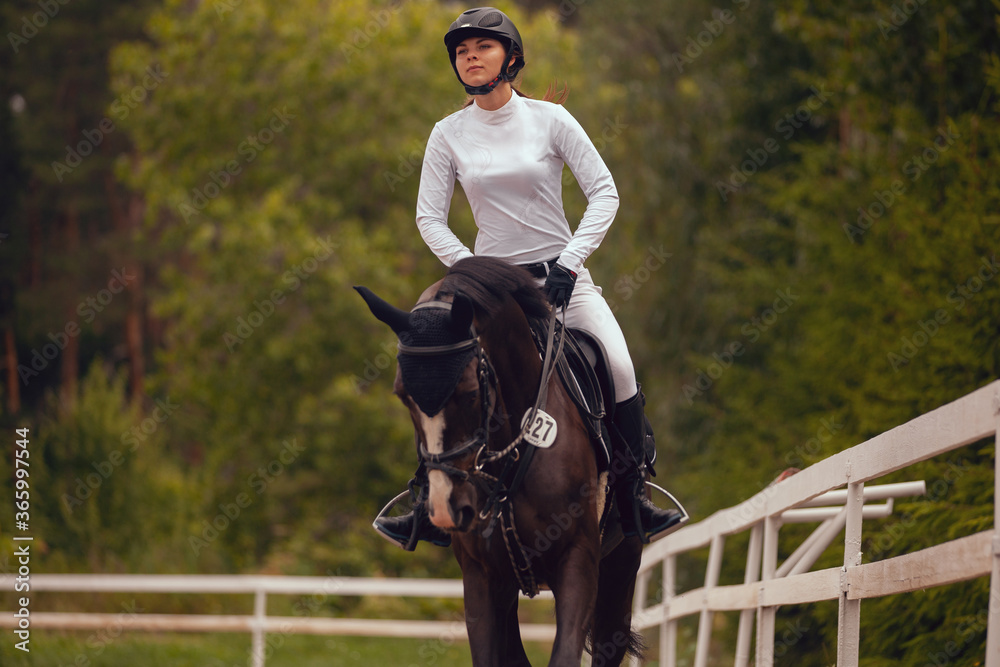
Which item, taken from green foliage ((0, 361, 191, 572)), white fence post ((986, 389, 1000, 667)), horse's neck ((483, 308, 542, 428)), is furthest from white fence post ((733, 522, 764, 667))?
green foliage ((0, 361, 191, 572))

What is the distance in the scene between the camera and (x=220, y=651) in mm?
14133

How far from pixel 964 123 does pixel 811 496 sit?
5.24 metres

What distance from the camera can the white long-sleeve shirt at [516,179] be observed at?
4371 mm

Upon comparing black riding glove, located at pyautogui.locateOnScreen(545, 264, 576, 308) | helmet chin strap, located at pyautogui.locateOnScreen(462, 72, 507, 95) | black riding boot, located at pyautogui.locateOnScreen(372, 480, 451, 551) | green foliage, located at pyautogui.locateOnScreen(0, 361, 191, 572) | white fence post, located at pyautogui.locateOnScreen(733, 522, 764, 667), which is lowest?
green foliage, located at pyautogui.locateOnScreen(0, 361, 191, 572)

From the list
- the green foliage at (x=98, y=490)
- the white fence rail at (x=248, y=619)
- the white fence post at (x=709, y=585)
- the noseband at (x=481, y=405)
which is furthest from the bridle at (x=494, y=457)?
the green foliage at (x=98, y=490)

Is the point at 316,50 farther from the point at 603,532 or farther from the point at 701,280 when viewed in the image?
the point at 603,532

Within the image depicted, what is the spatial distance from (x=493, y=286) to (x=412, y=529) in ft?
3.71

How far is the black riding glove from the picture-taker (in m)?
4.19

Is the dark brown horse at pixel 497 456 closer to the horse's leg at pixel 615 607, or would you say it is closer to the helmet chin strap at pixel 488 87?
the horse's leg at pixel 615 607

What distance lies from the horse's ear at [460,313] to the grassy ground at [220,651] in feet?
31.9

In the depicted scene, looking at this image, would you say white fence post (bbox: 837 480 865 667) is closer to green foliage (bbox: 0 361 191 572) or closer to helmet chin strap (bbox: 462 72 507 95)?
helmet chin strap (bbox: 462 72 507 95)

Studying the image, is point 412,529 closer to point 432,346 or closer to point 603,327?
point 432,346

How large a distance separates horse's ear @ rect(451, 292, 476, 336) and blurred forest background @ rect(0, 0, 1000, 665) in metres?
3.01

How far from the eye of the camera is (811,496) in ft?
14.0
